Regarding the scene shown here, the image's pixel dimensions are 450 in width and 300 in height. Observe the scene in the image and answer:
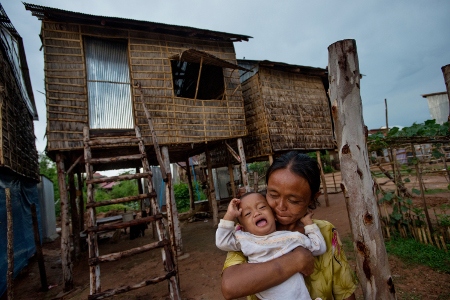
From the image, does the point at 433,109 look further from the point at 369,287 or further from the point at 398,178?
the point at 369,287

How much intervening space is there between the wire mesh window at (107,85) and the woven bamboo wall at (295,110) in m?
5.46

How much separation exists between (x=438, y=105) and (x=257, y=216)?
34.0 metres

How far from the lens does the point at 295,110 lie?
1077 centimetres

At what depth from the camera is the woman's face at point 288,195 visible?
1.45m

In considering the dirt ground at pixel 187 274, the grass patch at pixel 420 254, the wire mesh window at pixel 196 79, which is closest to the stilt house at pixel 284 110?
the wire mesh window at pixel 196 79

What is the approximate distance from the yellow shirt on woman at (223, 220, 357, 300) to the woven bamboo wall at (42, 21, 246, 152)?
6.05 metres

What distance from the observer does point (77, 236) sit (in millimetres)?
7934

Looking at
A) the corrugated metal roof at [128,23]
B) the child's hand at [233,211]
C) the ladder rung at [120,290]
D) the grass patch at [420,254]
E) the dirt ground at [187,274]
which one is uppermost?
the corrugated metal roof at [128,23]

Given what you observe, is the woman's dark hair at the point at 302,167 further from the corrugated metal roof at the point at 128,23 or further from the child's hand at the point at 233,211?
the corrugated metal roof at the point at 128,23

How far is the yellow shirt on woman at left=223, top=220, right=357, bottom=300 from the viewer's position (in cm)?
144

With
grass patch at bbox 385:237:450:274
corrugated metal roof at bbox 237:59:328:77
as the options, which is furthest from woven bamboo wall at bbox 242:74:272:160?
grass patch at bbox 385:237:450:274

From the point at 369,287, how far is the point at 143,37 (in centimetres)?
799

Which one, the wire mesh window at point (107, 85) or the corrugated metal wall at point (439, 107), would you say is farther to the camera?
the corrugated metal wall at point (439, 107)

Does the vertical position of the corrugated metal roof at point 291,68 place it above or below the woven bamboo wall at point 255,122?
above
